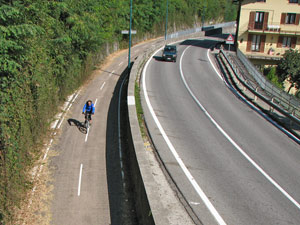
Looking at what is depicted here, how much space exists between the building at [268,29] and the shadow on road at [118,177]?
107 ft

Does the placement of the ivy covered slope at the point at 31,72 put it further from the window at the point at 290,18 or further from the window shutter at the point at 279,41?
the window shutter at the point at 279,41

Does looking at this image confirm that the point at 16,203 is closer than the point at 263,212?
No

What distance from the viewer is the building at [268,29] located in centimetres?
4588

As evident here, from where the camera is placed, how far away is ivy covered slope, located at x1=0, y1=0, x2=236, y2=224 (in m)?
12.3

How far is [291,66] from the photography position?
42.2 m

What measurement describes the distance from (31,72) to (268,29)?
3932 cm

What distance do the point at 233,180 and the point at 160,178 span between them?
2855 mm

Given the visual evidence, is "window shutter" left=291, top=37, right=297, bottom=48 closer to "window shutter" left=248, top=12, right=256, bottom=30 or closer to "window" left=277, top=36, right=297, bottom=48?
"window" left=277, top=36, right=297, bottom=48

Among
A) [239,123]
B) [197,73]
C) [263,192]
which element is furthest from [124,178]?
[197,73]

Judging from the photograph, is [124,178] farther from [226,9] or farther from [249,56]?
[226,9]

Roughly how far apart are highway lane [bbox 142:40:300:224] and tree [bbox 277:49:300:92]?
1949cm


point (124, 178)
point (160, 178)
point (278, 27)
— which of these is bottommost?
point (124, 178)

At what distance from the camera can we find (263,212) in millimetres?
10656

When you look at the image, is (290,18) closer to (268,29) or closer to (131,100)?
(268,29)
